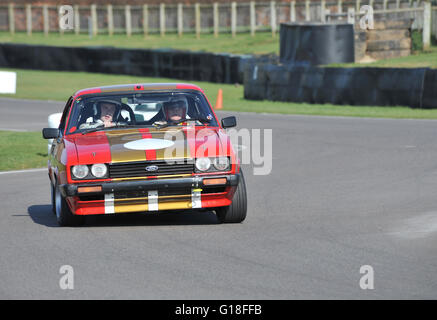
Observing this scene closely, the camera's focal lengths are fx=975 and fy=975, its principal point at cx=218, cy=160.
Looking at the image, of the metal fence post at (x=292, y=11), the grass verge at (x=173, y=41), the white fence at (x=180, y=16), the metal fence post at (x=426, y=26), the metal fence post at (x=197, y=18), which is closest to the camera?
the metal fence post at (x=426, y=26)

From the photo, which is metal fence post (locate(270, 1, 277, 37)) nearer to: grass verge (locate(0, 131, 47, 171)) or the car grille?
grass verge (locate(0, 131, 47, 171))

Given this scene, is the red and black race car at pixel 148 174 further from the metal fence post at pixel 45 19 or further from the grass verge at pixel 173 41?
the metal fence post at pixel 45 19

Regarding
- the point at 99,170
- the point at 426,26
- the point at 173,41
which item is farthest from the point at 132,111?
the point at 173,41

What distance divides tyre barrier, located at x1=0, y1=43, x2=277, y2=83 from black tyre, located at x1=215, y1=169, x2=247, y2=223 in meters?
21.1

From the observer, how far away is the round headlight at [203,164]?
912 cm

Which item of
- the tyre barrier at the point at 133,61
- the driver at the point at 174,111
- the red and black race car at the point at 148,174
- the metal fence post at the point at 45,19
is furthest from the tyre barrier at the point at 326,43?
the metal fence post at the point at 45,19

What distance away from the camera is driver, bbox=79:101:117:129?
10.3m

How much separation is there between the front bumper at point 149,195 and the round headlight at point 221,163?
0.10 meters

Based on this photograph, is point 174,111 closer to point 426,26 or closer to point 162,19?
point 426,26

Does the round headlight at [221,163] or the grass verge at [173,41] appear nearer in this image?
the round headlight at [221,163]

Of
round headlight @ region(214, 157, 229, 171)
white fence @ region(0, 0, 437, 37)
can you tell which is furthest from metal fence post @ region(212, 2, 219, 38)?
round headlight @ region(214, 157, 229, 171)

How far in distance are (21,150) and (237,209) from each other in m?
8.60

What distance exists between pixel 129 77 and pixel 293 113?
14.6 metres

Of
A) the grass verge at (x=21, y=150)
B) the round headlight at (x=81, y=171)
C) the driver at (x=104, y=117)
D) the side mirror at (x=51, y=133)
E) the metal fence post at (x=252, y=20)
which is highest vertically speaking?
the driver at (x=104, y=117)
